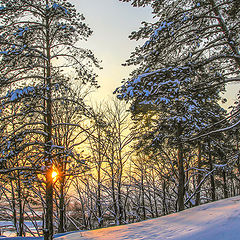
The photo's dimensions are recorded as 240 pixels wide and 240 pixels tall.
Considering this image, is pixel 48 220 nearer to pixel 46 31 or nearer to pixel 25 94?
pixel 25 94

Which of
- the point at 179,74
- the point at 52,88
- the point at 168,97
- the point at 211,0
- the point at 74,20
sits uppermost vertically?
the point at 74,20

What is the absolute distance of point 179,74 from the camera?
4.95 m

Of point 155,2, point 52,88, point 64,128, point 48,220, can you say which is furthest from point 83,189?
point 155,2

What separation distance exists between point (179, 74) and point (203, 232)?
361 centimetres

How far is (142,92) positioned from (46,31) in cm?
460

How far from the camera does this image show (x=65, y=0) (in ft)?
21.9

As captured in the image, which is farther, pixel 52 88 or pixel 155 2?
pixel 155 2

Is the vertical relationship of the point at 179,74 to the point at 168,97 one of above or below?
above

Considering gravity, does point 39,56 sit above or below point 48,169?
above

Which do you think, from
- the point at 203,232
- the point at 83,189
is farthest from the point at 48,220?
the point at 83,189

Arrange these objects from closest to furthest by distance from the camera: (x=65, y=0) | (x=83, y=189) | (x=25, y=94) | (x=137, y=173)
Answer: (x=25, y=94)
(x=65, y=0)
(x=83, y=189)
(x=137, y=173)

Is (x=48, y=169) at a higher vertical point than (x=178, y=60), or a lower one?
lower

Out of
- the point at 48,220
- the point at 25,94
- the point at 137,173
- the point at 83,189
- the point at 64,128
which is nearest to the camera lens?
the point at 25,94

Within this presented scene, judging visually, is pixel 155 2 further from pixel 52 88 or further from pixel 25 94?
pixel 25 94
